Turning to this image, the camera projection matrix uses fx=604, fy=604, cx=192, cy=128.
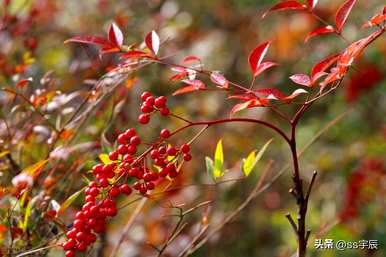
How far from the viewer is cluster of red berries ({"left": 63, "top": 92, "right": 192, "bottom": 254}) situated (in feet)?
2.86

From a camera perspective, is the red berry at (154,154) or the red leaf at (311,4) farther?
the red leaf at (311,4)

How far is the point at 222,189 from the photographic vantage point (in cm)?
271

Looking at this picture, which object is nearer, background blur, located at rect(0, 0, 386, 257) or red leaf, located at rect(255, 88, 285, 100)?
red leaf, located at rect(255, 88, 285, 100)

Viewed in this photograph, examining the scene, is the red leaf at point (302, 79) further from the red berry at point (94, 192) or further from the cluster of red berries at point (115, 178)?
the red berry at point (94, 192)

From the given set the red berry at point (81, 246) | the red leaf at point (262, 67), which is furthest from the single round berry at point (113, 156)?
the red leaf at point (262, 67)

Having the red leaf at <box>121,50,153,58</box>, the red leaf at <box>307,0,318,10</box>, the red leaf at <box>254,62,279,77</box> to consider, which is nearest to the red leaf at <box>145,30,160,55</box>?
the red leaf at <box>121,50,153,58</box>

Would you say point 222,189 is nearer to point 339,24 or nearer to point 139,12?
point 139,12

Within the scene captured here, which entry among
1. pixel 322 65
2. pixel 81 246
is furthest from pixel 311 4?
pixel 81 246

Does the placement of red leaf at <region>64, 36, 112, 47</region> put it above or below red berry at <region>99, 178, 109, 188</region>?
above

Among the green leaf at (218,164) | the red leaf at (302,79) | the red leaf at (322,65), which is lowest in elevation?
the green leaf at (218,164)

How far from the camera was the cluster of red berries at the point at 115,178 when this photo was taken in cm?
87

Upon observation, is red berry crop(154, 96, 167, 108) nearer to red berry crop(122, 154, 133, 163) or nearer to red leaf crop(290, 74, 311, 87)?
red berry crop(122, 154, 133, 163)

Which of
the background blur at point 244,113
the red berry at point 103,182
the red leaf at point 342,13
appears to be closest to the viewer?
the red berry at point 103,182

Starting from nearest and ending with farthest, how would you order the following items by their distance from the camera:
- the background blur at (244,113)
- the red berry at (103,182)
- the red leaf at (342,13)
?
the red berry at (103,182) < the red leaf at (342,13) < the background blur at (244,113)
